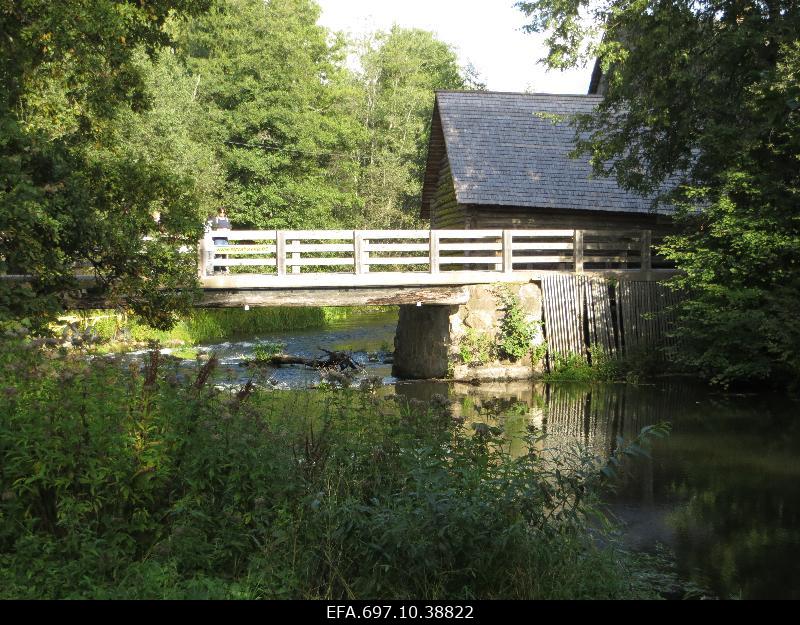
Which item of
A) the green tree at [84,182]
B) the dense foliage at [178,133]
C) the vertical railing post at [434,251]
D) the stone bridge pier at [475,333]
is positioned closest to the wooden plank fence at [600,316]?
the stone bridge pier at [475,333]

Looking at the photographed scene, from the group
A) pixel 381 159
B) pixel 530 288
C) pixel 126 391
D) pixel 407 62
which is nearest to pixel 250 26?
pixel 381 159

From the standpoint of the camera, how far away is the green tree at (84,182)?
35.2 ft

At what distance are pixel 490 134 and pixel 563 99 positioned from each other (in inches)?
132

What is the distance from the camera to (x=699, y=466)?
10.6 meters

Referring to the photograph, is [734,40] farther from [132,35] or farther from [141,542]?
[141,542]

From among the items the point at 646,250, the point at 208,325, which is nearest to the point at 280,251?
the point at 646,250

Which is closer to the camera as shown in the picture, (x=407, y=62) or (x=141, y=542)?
(x=141, y=542)

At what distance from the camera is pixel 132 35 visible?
44.1ft

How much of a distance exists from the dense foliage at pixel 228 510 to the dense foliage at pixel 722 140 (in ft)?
31.4

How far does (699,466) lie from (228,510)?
695 cm

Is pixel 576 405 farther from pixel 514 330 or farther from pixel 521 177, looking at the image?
pixel 521 177

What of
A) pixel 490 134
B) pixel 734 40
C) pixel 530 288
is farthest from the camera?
pixel 490 134

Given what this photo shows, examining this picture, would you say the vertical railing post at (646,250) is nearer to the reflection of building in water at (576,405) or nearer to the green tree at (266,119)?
the reflection of building in water at (576,405)
